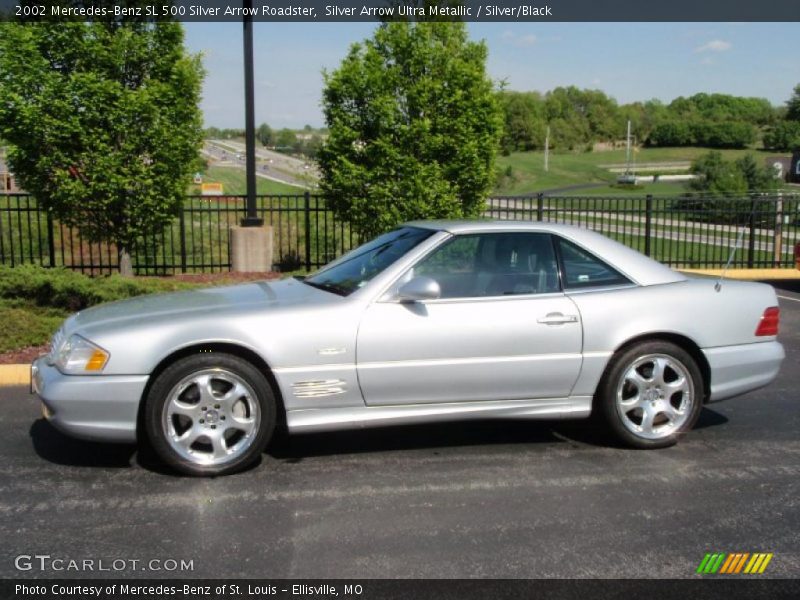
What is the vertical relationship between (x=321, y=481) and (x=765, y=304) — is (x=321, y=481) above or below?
below

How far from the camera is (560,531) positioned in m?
3.88

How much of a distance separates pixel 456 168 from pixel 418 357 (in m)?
7.55

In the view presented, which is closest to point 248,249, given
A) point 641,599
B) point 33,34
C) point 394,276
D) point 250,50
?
point 250,50

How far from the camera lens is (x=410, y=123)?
11.9 m

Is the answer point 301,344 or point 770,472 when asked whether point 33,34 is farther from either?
point 770,472


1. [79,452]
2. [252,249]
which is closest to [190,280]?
[252,249]

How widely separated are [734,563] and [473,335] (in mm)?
1854

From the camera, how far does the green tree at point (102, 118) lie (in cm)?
995

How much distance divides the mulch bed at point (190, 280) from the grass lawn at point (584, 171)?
2646 centimetres

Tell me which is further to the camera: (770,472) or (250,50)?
(250,50)

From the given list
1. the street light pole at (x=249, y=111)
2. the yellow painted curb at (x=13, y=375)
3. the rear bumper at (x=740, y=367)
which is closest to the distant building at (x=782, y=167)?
the street light pole at (x=249, y=111)

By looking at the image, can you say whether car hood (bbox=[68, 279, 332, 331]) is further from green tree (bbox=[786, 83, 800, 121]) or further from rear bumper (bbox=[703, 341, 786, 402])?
green tree (bbox=[786, 83, 800, 121])

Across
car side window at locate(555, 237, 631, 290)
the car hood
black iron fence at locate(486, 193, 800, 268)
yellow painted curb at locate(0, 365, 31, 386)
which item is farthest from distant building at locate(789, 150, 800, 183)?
yellow painted curb at locate(0, 365, 31, 386)

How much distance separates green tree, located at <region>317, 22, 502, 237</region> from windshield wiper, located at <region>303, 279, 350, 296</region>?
6470mm
